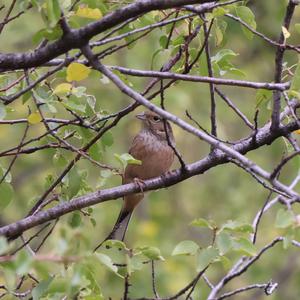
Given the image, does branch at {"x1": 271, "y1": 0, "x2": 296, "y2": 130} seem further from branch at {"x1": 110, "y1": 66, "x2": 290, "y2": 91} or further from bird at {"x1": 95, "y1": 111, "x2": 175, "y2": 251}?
bird at {"x1": 95, "y1": 111, "x2": 175, "y2": 251}

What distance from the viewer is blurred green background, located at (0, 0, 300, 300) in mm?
9680

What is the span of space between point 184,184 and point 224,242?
29.9ft

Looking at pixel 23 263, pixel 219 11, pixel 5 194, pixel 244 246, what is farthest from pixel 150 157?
pixel 23 263

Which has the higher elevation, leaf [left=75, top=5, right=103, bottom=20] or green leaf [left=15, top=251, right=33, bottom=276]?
leaf [left=75, top=5, right=103, bottom=20]

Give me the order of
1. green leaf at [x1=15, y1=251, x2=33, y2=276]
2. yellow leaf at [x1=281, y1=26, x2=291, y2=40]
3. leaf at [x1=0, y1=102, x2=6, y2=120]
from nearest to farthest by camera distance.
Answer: green leaf at [x1=15, y1=251, x2=33, y2=276], leaf at [x1=0, y1=102, x2=6, y2=120], yellow leaf at [x1=281, y1=26, x2=291, y2=40]

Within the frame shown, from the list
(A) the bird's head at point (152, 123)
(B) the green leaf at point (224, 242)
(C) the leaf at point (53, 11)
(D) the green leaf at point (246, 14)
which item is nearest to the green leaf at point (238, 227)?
(B) the green leaf at point (224, 242)

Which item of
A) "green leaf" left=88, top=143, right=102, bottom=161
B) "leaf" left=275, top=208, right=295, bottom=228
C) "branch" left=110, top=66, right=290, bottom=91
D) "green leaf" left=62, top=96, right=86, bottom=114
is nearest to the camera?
"leaf" left=275, top=208, right=295, bottom=228

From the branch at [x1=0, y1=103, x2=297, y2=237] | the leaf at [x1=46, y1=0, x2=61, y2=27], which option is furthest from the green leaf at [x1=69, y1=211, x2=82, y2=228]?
the leaf at [x1=46, y1=0, x2=61, y2=27]

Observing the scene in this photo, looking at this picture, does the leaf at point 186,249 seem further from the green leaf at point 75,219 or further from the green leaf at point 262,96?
the green leaf at point 75,219

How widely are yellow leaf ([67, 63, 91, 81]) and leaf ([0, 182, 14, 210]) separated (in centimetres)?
82

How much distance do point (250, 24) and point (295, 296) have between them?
24.5 ft

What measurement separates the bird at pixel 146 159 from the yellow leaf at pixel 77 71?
2447 millimetres

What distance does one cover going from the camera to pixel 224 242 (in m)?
3.16

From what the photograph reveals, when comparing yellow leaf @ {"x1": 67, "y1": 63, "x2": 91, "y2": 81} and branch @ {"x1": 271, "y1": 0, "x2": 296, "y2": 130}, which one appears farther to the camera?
branch @ {"x1": 271, "y1": 0, "x2": 296, "y2": 130}
